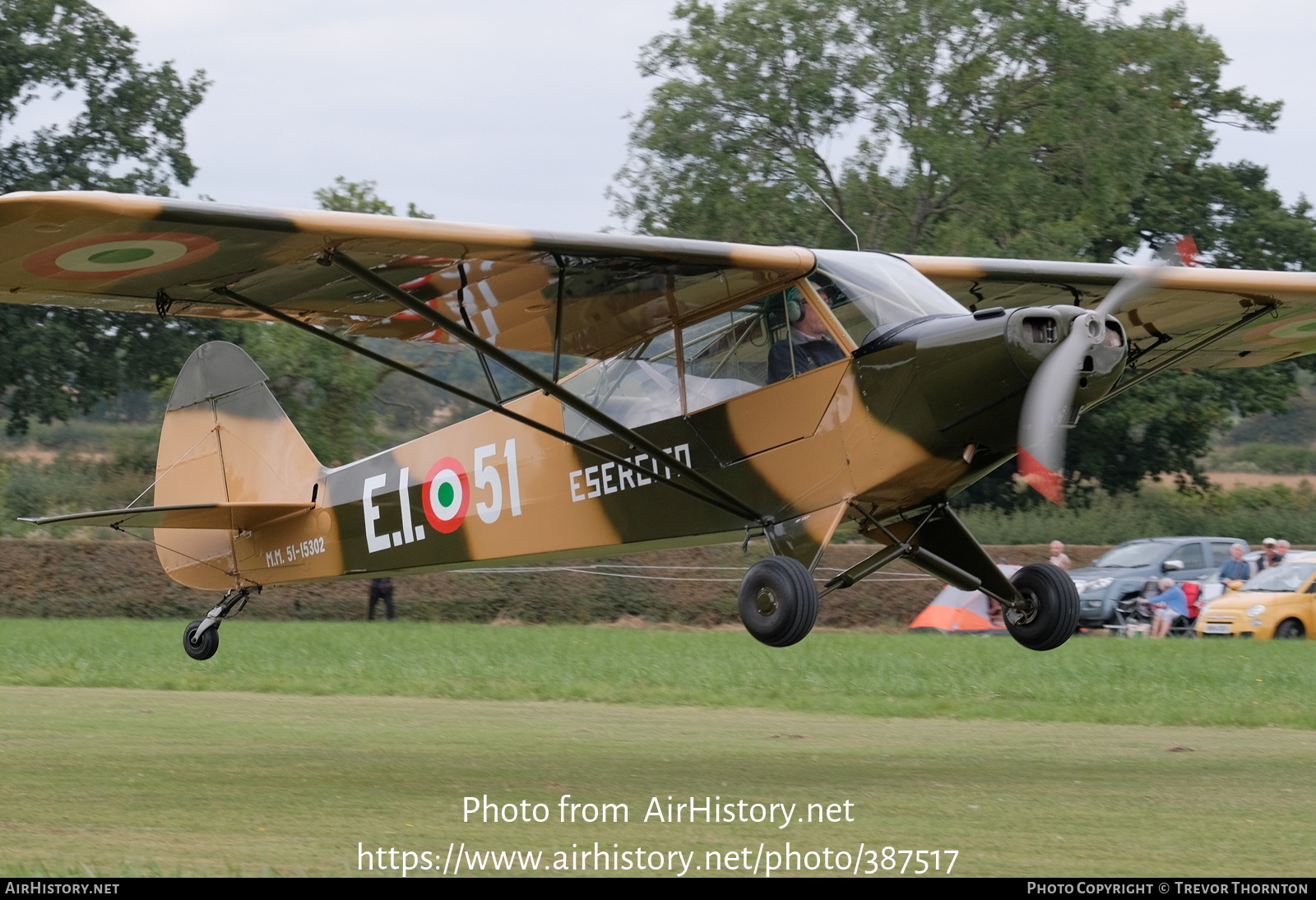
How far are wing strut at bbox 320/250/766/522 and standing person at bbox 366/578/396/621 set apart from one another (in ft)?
52.3

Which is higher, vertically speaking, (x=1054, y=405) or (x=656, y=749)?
(x=1054, y=405)

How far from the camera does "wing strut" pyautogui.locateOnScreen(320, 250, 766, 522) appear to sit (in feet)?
26.1

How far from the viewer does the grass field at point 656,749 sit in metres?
6.54

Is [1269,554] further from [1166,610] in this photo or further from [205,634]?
[205,634]

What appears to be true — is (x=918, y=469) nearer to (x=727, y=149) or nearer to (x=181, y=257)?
(x=181, y=257)

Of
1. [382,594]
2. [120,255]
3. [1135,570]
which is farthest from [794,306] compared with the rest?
[382,594]

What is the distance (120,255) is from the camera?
7.93m

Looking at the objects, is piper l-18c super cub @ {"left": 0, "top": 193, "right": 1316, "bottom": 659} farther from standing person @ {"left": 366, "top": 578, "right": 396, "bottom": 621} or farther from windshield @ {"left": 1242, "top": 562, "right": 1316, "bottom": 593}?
standing person @ {"left": 366, "top": 578, "right": 396, "bottom": 621}

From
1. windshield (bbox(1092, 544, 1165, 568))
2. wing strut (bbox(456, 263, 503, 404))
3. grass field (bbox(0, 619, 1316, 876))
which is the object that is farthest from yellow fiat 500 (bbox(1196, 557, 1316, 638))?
wing strut (bbox(456, 263, 503, 404))

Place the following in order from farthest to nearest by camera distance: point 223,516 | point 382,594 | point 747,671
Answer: point 382,594 < point 747,671 < point 223,516

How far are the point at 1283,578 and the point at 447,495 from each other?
1440 cm

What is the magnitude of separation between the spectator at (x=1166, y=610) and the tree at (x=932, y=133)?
1521cm

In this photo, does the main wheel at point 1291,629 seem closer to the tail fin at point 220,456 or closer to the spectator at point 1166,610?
the spectator at point 1166,610

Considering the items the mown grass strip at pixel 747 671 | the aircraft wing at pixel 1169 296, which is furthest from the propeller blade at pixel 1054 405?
the mown grass strip at pixel 747 671
